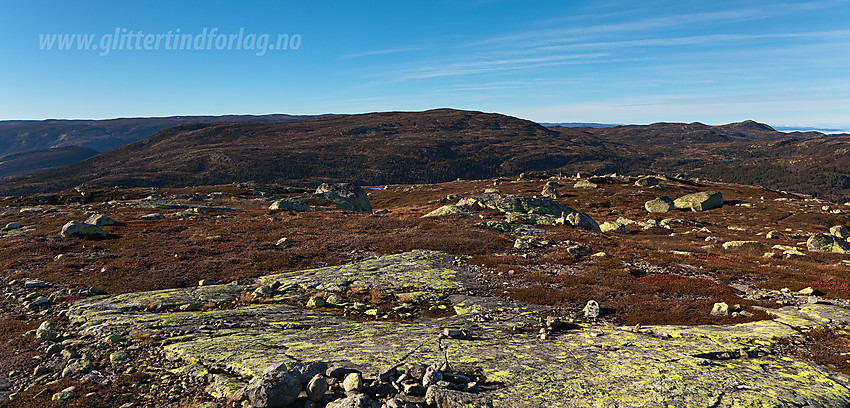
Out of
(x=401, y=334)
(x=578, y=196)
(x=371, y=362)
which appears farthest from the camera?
(x=578, y=196)

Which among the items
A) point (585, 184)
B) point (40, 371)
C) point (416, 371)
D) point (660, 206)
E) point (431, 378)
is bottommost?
point (660, 206)

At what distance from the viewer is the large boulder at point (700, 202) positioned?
281 feet

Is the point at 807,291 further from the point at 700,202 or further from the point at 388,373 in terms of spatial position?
the point at 700,202

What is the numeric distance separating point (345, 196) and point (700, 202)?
81425 mm

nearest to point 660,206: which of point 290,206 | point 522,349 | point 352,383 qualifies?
point 290,206

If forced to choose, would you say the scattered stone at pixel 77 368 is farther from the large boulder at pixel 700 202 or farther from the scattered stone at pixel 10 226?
the large boulder at pixel 700 202

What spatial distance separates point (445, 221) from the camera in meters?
46.3

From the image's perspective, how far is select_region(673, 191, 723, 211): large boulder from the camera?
281ft

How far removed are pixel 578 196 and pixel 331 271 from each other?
9178 centimetres

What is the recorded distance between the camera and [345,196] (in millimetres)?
80750

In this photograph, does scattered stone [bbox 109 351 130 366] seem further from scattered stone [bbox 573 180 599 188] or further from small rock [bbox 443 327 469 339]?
scattered stone [bbox 573 180 599 188]

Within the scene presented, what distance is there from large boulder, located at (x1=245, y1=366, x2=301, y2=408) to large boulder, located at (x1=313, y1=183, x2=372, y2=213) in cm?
6791

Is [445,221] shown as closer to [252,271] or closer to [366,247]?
[366,247]

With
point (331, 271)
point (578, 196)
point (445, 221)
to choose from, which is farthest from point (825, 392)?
point (578, 196)
